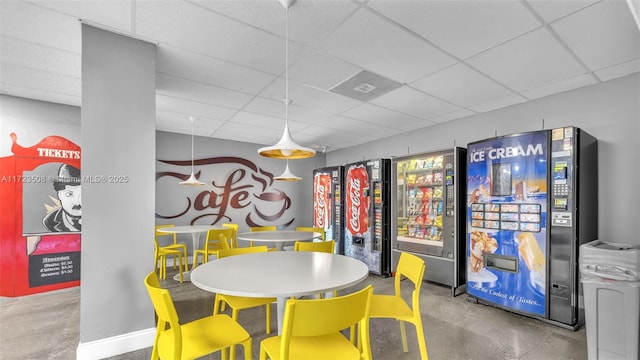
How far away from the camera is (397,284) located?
2465mm

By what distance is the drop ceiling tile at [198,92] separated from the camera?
3.39 meters

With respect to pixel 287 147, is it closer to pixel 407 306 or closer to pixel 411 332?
pixel 407 306

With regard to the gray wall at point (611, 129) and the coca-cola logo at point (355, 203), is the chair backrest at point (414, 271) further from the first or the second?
the coca-cola logo at point (355, 203)

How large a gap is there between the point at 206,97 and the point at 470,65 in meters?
3.16

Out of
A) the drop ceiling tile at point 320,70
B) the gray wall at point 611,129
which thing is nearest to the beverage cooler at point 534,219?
the gray wall at point 611,129

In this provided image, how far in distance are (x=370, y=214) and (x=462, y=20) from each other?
3.58 m

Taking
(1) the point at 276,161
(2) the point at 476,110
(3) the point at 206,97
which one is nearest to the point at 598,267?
(2) the point at 476,110

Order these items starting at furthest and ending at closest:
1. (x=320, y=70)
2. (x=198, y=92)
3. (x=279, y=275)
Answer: (x=198, y=92), (x=320, y=70), (x=279, y=275)

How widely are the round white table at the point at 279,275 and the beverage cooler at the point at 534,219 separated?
7.06 ft

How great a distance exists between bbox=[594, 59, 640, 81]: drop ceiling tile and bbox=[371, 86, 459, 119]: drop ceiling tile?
60.4 inches

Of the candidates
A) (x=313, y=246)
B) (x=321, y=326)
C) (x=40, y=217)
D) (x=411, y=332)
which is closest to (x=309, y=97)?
(x=313, y=246)

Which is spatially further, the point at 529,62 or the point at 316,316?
the point at 529,62

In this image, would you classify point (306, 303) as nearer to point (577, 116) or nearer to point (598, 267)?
point (598, 267)

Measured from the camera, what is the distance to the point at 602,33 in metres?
2.38
